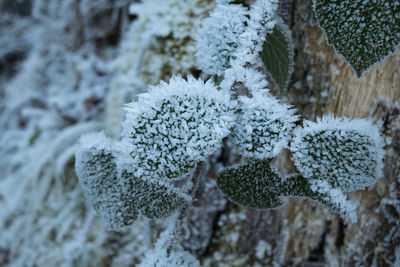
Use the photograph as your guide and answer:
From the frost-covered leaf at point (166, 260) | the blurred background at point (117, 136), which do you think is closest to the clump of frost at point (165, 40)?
the blurred background at point (117, 136)

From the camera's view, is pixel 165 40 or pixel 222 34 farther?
pixel 165 40

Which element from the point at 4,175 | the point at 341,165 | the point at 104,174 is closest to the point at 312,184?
the point at 341,165

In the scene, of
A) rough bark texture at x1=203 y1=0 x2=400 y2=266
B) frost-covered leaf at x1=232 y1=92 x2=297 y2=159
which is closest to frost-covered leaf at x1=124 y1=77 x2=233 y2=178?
frost-covered leaf at x1=232 y1=92 x2=297 y2=159

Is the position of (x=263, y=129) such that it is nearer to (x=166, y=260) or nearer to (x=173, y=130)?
(x=173, y=130)

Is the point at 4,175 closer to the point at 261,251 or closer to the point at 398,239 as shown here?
the point at 261,251

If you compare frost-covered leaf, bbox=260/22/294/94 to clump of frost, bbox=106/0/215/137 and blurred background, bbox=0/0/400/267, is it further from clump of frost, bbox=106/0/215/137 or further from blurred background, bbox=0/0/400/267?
clump of frost, bbox=106/0/215/137

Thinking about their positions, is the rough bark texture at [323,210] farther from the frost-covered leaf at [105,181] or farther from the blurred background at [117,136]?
the frost-covered leaf at [105,181]

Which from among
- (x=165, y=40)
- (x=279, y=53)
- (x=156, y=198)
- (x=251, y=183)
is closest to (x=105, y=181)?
(x=156, y=198)
